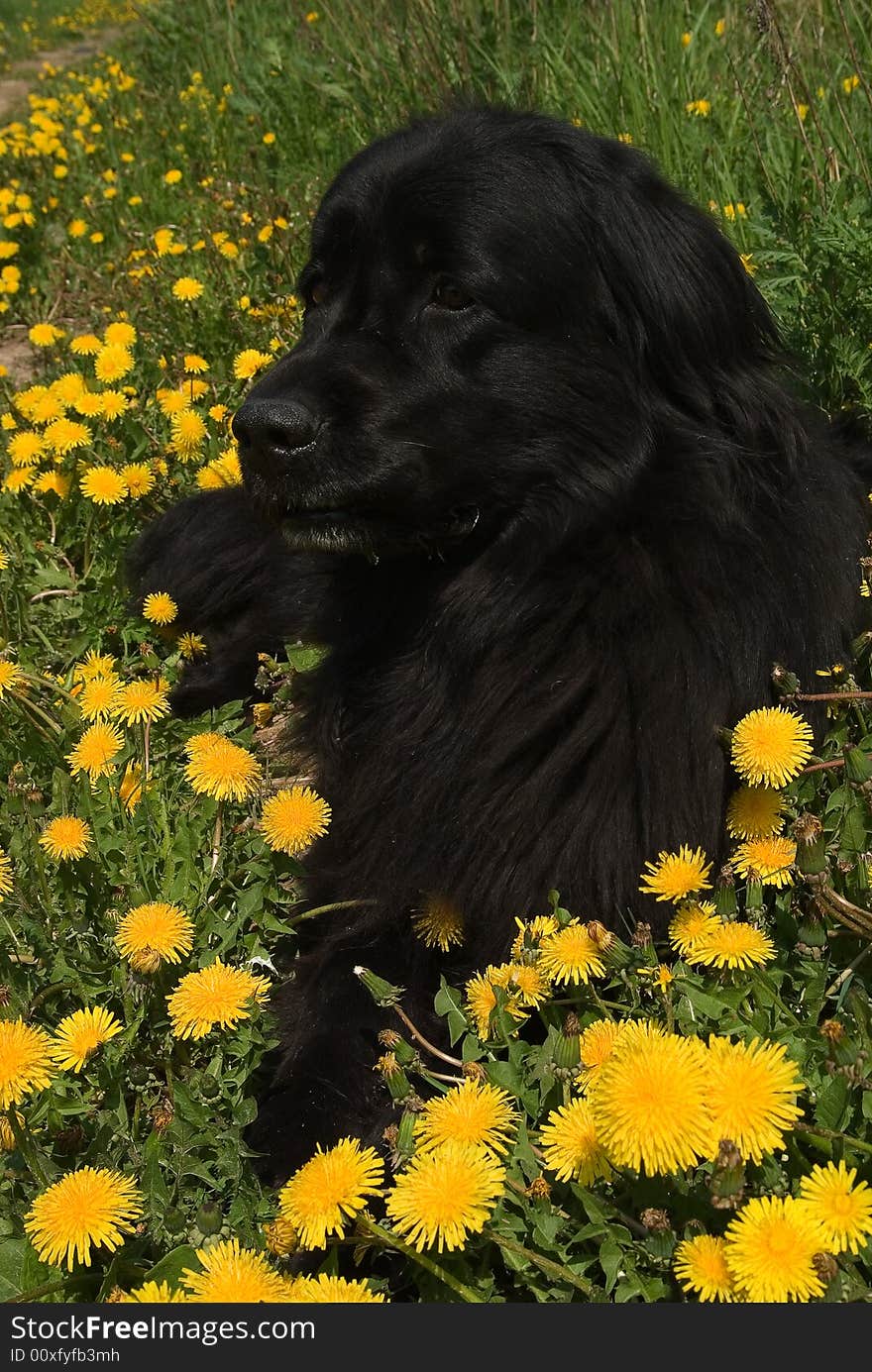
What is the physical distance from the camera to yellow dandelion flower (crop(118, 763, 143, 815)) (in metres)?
2.30

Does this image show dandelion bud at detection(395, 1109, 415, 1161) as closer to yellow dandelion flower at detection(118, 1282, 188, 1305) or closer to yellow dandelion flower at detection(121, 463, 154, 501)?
yellow dandelion flower at detection(118, 1282, 188, 1305)

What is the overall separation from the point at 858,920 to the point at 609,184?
1.44m

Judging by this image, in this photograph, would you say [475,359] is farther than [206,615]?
No

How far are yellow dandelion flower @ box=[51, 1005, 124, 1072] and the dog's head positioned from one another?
100 cm

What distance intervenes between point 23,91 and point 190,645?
12.5 m

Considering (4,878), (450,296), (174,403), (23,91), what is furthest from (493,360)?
(23,91)

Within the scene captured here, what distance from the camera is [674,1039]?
1273 mm

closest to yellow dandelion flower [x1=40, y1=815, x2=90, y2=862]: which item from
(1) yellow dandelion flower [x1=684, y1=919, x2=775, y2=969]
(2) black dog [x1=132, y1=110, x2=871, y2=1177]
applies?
(2) black dog [x1=132, y1=110, x2=871, y2=1177]

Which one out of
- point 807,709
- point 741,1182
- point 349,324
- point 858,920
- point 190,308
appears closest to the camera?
point 741,1182

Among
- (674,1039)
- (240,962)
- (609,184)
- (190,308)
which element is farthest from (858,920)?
(190,308)

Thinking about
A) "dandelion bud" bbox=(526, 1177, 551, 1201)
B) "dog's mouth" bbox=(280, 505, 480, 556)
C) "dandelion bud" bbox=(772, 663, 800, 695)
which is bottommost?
"dandelion bud" bbox=(526, 1177, 551, 1201)

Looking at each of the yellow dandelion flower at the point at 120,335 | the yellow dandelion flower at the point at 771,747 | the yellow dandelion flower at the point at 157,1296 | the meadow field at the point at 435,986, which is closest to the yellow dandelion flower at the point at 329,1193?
the meadow field at the point at 435,986

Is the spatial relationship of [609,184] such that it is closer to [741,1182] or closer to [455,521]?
[455,521]

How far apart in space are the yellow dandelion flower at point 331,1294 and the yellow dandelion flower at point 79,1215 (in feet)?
0.73
